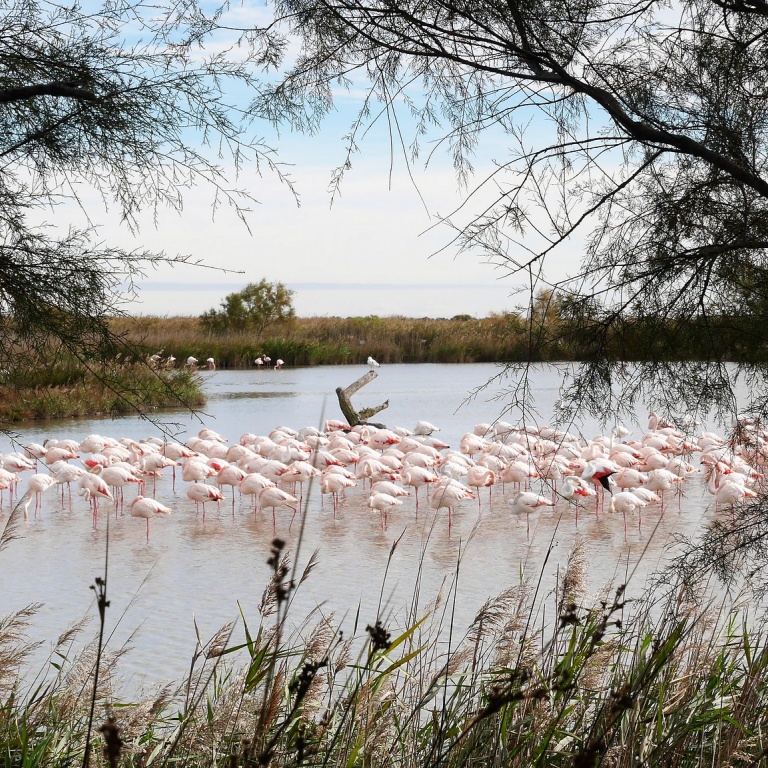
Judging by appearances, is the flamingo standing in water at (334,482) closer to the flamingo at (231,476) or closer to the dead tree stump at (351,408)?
the flamingo at (231,476)

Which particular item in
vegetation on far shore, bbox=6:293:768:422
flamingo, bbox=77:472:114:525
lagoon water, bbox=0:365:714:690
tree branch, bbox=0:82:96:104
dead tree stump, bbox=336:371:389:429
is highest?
tree branch, bbox=0:82:96:104

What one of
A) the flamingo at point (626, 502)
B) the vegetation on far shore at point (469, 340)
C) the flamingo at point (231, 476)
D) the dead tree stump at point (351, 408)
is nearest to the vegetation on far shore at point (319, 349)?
the vegetation on far shore at point (469, 340)

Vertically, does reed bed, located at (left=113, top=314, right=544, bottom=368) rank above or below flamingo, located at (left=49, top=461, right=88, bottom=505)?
above

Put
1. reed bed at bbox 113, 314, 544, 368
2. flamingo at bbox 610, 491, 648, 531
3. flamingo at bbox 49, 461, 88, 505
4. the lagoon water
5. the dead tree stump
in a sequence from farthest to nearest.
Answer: reed bed at bbox 113, 314, 544, 368 < the dead tree stump < flamingo at bbox 49, 461, 88, 505 < flamingo at bbox 610, 491, 648, 531 < the lagoon water

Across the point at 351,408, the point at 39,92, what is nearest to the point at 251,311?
the point at 351,408

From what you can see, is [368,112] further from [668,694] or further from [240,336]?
[240,336]

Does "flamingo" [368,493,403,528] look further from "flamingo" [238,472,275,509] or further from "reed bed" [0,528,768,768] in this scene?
"reed bed" [0,528,768,768]

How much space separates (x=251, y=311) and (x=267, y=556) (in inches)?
984

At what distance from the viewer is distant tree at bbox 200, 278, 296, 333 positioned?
98.0ft

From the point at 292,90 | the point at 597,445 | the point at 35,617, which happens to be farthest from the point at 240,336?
the point at 292,90

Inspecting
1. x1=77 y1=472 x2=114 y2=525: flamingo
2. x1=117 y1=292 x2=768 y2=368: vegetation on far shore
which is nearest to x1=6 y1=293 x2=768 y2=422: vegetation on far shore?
x1=117 y1=292 x2=768 y2=368: vegetation on far shore

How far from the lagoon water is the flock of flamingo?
0.17m

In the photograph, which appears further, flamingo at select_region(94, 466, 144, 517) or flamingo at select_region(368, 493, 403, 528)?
flamingo at select_region(94, 466, 144, 517)

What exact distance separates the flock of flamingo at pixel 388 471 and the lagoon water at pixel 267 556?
170 mm
